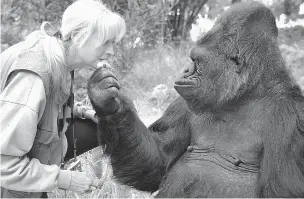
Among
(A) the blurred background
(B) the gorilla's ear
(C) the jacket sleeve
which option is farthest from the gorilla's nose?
(A) the blurred background

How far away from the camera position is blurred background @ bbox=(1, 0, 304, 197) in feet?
18.4

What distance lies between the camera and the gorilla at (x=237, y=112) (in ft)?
8.21

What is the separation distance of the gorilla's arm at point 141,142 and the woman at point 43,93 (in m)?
0.25

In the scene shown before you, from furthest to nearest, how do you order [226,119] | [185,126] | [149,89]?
[149,89]
[185,126]
[226,119]

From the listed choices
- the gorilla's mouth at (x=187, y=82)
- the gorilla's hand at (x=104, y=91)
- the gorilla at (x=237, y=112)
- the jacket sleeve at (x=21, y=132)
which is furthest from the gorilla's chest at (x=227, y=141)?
the jacket sleeve at (x=21, y=132)

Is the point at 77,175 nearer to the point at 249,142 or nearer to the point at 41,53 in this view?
the point at 41,53

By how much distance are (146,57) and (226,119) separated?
5164 mm

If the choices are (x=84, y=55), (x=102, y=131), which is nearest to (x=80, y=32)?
(x=84, y=55)

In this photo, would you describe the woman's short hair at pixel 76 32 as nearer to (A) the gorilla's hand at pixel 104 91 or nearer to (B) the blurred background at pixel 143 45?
(A) the gorilla's hand at pixel 104 91

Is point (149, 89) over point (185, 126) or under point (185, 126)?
under

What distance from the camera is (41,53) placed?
8.63ft

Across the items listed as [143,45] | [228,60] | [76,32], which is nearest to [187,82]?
[228,60]

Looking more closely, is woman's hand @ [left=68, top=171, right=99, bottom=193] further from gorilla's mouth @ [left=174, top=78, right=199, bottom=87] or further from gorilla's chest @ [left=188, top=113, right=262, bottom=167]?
gorilla's mouth @ [left=174, top=78, right=199, bottom=87]

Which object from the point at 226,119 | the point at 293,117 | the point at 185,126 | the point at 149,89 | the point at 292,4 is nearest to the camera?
the point at 293,117
